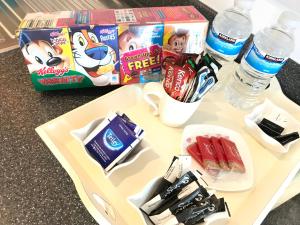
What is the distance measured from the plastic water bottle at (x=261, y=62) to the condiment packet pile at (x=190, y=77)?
13cm

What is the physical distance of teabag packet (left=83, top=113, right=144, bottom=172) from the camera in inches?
20.7

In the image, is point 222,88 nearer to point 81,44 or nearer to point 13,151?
point 81,44

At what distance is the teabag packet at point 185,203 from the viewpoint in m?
0.45

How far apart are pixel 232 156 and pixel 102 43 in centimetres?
38

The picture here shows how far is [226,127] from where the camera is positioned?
0.68m

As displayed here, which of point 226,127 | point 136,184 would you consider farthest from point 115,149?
point 226,127

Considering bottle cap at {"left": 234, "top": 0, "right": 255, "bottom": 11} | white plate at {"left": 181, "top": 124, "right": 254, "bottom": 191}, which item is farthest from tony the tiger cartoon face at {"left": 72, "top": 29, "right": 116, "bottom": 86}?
bottle cap at {"left": 234, "top": 0, "right": 255, "bottom": 11}

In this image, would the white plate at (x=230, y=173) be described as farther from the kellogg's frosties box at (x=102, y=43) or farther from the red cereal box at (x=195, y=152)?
the kellogg's frosties box at (x=102, y=43)

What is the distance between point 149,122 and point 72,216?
0.26 metres

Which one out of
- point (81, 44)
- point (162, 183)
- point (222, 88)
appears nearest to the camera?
point (162, 183)

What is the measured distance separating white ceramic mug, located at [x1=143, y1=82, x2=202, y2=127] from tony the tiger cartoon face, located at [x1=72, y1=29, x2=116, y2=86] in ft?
0.38

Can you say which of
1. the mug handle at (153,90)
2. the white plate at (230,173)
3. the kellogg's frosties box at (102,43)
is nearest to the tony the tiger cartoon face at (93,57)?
the kellogg's frosties box at (102,43)

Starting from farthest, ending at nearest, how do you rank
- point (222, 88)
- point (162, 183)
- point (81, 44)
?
1. point (222, 88)
2. point (81, 44)
3. point (162, 183)

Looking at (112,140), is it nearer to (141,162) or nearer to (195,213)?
(141,162)
